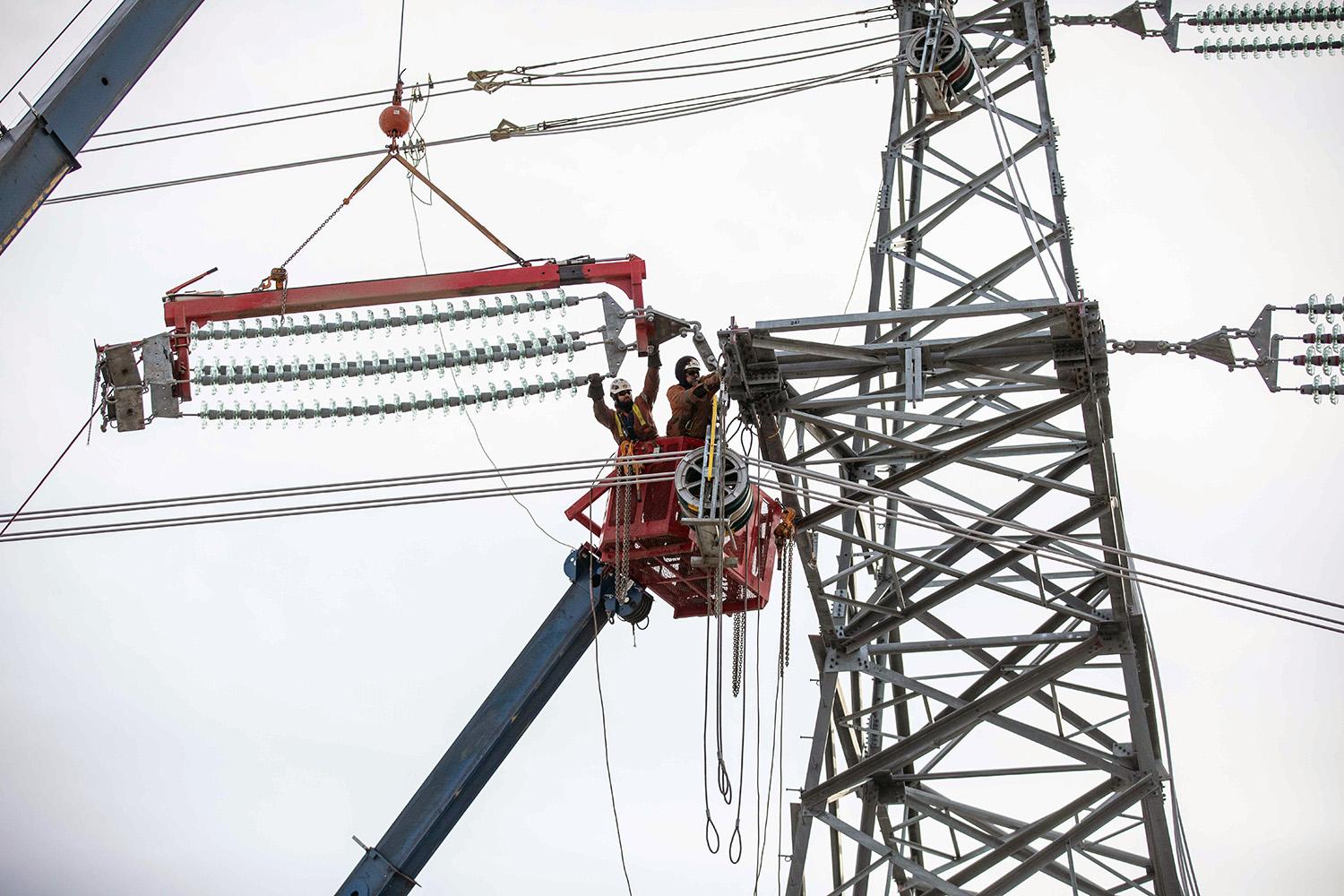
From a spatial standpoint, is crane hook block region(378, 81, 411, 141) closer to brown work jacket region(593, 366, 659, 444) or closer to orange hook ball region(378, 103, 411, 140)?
orange hook ball region(378, 103, 411, 140)

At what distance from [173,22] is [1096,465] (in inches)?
326

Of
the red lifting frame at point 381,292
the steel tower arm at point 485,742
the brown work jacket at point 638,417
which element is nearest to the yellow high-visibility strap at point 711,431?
the brown work jacket at point 638,417

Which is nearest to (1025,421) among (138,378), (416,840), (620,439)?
(620,439)

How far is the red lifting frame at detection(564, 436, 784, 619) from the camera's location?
16.0 meters

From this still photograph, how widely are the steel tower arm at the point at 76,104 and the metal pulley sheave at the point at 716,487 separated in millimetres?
5401

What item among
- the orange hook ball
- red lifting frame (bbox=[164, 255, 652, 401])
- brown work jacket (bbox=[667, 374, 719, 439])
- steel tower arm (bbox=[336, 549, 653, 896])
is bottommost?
steel tower arm (bbox=[336, 549, 653, 896])

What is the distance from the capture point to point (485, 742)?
58.1 feet

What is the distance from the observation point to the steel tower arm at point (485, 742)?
58.0 ft

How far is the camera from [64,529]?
16906mm

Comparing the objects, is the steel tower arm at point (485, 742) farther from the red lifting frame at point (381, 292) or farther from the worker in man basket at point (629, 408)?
the red lifting frame at point (381, 292)

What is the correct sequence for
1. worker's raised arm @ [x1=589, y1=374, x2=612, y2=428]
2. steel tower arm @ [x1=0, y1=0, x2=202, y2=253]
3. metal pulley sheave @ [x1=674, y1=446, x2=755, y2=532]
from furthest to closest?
1. worker's raised arm @ [x1=589, y1=374, x2=612, y2=428]
2. steel tower arm @ [x1=0, y1=0, x2=202, y2=253]
3. metal pulley sheave @ [x1=674, y1=446, x2=755, y2=532]

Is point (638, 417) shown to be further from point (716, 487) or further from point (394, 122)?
point (394, 122)

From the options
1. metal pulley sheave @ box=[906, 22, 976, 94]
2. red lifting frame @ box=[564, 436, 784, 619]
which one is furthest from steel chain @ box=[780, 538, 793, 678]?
metal pulley sheave @ box=[906, 22, 976, 94]

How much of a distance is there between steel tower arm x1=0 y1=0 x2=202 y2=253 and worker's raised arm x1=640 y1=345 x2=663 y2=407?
475 centimetres
